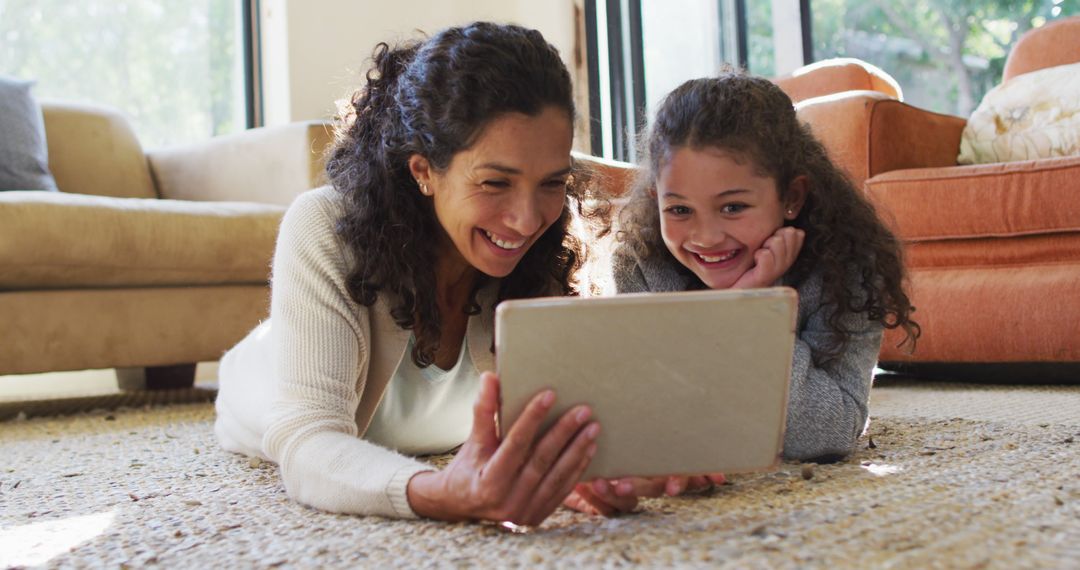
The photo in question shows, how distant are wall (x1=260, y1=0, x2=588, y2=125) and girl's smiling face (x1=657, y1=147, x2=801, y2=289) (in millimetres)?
2320

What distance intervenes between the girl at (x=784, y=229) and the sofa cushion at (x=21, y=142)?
5.45 ft

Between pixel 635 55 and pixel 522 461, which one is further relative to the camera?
pixel 635 55

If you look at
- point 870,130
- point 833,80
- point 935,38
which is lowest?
point 870,130

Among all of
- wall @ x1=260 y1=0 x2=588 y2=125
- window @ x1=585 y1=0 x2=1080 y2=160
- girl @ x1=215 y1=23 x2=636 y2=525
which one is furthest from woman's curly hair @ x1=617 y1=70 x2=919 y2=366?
wall @ x1=260 y1=0 x2=588 y2=125

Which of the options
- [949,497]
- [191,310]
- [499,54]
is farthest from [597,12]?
[949,497]

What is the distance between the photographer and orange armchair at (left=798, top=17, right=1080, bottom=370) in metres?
1.75

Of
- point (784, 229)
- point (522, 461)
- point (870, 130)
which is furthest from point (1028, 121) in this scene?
point (522, 461)

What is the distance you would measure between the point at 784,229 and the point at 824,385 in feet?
0.60

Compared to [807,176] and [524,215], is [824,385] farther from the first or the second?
[524,215]

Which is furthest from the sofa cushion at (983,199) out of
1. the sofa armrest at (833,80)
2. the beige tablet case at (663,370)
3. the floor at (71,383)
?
the floor at (71,383)

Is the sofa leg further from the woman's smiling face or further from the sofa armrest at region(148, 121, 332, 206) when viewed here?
the woman's smiling face

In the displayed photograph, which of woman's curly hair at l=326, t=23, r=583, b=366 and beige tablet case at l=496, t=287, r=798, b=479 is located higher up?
woman's curly hair at l=326, t=23, r=583, b=366

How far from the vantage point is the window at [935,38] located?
2.90 meters

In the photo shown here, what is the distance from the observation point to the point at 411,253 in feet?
3.49
